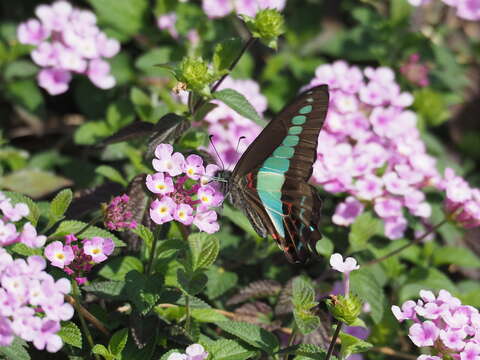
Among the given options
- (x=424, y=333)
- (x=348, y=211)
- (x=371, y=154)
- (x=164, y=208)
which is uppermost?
(x=164, y=208)

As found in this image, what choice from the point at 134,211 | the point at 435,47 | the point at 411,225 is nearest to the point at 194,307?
the point at 134,211

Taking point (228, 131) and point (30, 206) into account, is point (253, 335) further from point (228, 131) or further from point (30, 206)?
point (228, 131)

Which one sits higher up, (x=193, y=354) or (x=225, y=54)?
(x=225, y=54)

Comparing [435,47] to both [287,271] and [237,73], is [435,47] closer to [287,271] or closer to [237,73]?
[237,73]

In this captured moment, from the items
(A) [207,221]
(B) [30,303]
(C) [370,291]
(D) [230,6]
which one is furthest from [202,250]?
(D) [230,6]

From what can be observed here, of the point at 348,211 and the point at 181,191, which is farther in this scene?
the point at 348,211

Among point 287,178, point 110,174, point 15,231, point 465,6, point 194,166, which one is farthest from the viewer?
point 465,6
